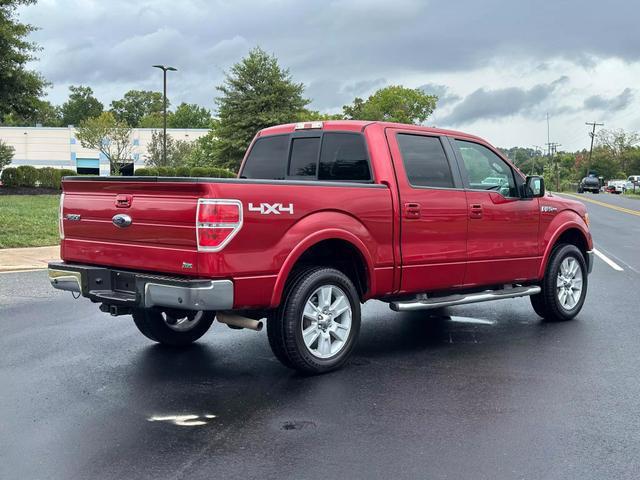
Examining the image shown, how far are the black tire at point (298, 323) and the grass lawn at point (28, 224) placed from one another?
409 inches

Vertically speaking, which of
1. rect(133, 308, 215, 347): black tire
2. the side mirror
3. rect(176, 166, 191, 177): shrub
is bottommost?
rect(133, 308, 215, 347): black tire

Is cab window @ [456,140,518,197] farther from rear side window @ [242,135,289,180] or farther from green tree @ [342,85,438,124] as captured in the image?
green tree @ [342,85,438,124]

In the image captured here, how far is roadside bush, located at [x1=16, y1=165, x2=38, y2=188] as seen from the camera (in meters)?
31.3

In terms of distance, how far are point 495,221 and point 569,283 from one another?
5.43 feet

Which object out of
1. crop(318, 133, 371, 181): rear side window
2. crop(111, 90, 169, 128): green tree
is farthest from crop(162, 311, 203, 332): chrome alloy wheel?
crop(111, 90, 169, 128): green tree

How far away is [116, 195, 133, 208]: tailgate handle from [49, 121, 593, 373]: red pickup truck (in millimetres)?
12

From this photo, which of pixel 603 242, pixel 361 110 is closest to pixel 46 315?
pixel 603 242

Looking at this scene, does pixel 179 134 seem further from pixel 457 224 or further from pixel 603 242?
pixel 457 224

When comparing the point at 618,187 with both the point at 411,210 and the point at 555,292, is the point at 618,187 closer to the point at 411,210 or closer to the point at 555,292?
the point at 555,292

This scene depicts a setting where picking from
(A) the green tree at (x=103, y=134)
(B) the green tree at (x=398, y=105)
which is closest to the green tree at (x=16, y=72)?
(A) the green tree at (x=103, y=134)

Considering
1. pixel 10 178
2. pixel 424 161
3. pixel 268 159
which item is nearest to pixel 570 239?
pixel 424 161

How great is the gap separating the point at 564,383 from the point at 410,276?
1.58 meters

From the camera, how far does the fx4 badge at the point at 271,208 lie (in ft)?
17.2

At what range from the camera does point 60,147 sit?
8569 cm
